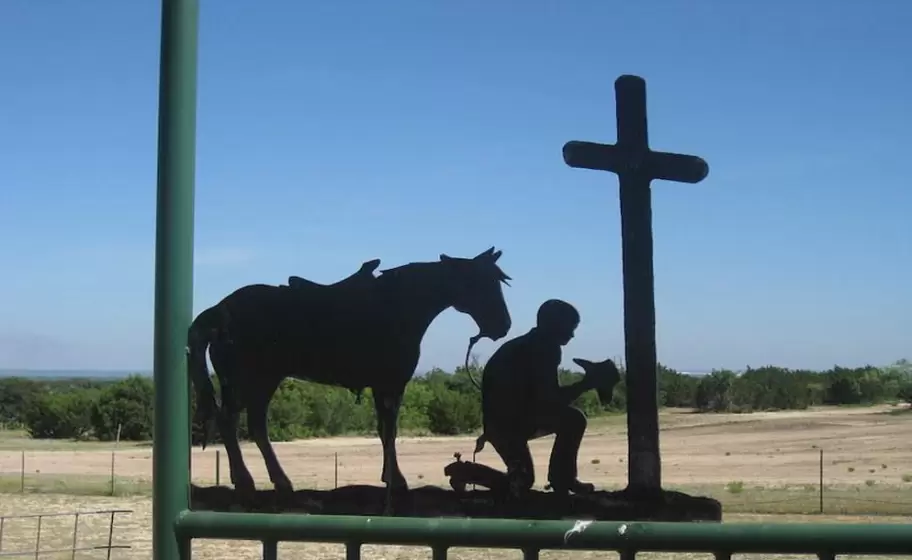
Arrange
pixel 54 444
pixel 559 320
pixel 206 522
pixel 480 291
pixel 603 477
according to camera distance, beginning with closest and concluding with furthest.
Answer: pixel 206 522, pixel 559 320, pixel 480 291, pixel 603 477, pixel 54 444

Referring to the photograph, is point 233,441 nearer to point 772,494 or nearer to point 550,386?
point 550,386

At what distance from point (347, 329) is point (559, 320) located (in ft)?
3.27

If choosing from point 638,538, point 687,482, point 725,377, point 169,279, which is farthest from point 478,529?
point 687,482

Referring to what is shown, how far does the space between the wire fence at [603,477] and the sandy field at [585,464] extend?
78mm

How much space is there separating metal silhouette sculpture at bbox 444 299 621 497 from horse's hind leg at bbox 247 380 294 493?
85 centimetres

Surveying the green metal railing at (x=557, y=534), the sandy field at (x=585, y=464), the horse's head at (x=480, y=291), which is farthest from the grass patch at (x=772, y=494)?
the green metal railing at (x=557, y=534)

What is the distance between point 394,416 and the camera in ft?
14.2

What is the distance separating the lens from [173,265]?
277cm

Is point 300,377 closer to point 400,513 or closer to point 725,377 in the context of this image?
point 400,513

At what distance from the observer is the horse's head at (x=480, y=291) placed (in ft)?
14.0

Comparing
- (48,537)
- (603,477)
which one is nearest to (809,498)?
(603,477)

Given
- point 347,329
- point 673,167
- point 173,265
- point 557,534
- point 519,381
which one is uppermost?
point 673,167

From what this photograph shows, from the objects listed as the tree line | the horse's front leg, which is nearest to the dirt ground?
the tree line

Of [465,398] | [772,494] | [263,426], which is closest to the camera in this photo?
[263,426]
